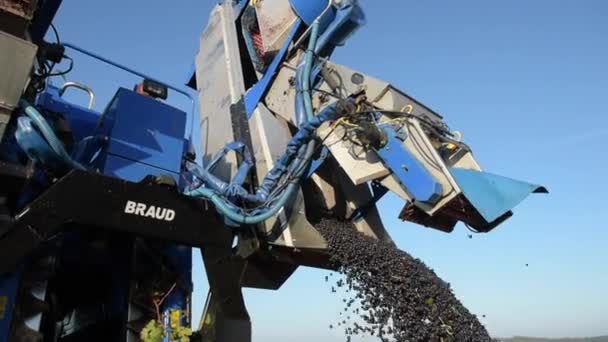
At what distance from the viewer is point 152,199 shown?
3.78m

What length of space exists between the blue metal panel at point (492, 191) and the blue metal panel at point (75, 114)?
3252 millimetres

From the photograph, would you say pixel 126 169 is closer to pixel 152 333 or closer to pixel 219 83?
pixel 152 333

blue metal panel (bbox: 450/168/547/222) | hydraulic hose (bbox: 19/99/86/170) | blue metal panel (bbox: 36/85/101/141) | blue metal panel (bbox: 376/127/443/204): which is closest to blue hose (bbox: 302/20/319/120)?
blue metal panel (bbox: 376/127/443/204)

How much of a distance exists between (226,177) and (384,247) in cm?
173

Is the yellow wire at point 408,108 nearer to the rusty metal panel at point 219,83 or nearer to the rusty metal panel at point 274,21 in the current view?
the rusty metal panel at point 274,21

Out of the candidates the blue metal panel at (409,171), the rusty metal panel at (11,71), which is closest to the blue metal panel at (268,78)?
the blue metal panel at (409,171)

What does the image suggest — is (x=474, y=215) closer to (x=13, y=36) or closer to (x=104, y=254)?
(x=104, y=254)

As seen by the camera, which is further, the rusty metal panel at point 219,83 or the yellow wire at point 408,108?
the rusty metal panel at point 219,83

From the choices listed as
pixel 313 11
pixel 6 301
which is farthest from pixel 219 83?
pixel 6 301

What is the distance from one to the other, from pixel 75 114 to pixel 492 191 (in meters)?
3.73

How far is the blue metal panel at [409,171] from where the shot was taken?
165 inches

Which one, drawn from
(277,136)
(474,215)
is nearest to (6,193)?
(277,136)

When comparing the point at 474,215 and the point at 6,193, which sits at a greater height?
the point at 474,215

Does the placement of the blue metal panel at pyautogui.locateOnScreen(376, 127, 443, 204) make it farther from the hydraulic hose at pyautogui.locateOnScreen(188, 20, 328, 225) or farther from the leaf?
the leaf
